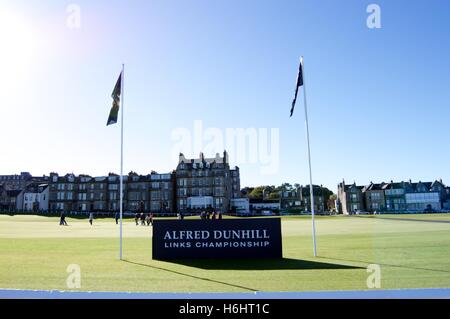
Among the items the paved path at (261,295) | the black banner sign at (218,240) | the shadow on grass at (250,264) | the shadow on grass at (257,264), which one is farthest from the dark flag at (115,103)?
the paved path at (261,295)

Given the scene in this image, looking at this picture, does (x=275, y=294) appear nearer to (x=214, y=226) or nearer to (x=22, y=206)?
(x=214, y=226)

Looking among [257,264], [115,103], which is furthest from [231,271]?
[115,103]

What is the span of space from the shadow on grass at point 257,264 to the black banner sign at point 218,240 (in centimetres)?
42

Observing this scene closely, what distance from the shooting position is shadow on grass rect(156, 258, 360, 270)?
1147cm

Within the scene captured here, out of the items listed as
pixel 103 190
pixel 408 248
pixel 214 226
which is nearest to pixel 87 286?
pixel 214 226

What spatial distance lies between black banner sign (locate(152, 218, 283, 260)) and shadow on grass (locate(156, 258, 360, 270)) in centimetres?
42

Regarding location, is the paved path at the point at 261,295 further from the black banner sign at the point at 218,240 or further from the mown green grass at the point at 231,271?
the black banner sign at the point at 218,240

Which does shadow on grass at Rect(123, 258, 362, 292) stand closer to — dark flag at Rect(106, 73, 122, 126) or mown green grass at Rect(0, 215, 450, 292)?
mown green grass at Rect(0, 215, 450, 292)

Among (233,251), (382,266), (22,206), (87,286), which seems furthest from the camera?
(22,206)

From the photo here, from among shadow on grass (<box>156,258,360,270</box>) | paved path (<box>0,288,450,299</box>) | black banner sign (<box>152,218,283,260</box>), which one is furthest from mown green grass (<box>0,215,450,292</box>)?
paved path (<box>0,288,450,299</box>)

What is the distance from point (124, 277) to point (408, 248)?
12.5 meters

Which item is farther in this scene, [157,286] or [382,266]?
[382,266]

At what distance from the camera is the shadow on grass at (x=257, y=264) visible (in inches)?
452

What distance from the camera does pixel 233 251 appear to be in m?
13.6
